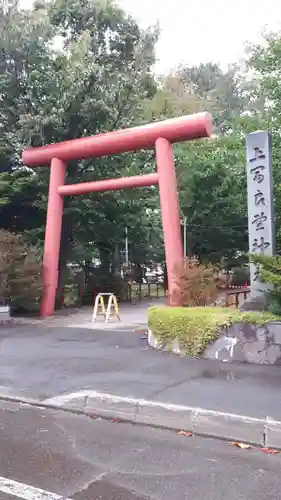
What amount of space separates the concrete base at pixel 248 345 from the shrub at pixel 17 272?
6.92 meters

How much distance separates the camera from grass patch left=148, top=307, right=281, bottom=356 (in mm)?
8281

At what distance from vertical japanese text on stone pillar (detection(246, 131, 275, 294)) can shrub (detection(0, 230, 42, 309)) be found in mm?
6826

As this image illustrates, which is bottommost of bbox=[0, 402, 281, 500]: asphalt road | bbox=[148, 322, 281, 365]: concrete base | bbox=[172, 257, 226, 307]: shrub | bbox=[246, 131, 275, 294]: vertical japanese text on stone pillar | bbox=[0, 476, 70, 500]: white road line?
bbox=[0, 476, 70, 500]: white road line

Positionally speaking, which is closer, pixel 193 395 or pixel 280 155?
pixel 193 395

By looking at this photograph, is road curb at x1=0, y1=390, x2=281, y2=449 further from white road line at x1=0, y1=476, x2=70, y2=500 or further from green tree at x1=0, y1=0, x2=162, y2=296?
green tree at x1=0, y1=0, x2=162, y2=296

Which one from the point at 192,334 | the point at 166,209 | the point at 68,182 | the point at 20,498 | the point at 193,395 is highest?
the point at 68,182

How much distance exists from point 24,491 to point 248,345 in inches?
196

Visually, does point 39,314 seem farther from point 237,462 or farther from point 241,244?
point 241,244

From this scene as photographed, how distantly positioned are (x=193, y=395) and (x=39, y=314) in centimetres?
970

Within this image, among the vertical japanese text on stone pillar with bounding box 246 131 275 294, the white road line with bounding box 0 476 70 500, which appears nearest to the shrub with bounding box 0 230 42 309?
the vertical japanese text on stone pillar with bounding box 246 131 275 294

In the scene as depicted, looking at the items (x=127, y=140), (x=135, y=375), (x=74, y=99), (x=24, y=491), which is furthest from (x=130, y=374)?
(x=74, y=99)

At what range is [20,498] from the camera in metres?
3.71

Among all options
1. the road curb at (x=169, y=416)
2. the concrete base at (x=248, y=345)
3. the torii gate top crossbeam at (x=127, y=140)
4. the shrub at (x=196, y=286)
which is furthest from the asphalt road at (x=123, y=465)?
the torii gate top crossbeam at (x=127, y=140)

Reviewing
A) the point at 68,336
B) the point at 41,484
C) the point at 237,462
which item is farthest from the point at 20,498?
the point at 68,336
